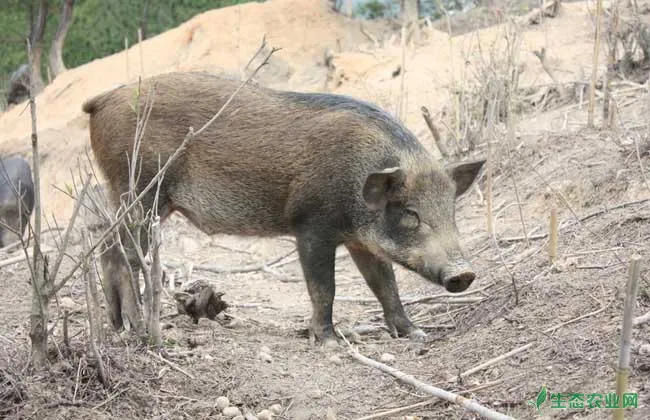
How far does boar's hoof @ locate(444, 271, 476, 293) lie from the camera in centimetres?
487

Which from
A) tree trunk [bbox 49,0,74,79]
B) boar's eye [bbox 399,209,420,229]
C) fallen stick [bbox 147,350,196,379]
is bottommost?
tree trunk [bbox 49,0,74,79]

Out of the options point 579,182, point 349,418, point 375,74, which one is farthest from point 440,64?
point 349,418

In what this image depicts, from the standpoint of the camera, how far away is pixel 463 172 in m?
5.61

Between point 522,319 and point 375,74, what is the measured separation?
10.5 meters

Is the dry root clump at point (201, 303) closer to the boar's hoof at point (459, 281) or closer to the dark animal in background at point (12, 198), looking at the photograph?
the boar's hoof at point (459, 281)

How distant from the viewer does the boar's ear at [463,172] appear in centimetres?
554

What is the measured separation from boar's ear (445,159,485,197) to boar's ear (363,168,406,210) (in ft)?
1.43

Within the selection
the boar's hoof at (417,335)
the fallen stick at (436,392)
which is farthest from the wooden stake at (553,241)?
the fallen stick at (436,392)

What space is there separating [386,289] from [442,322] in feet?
1.35

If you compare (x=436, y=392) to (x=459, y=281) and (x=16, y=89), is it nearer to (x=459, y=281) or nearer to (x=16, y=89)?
(x=459, y=281)

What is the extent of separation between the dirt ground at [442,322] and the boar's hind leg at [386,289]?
0.38 ft

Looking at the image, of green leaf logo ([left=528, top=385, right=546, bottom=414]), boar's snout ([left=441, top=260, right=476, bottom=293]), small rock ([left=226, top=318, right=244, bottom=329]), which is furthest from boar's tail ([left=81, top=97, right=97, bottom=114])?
green leaf logo ([left=528, top=385, right=546, bottom=414])

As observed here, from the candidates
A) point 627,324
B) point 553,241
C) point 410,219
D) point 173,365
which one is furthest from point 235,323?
point 627,324

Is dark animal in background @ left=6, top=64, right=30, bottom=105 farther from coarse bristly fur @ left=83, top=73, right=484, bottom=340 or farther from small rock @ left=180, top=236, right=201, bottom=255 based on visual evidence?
coarse bristly fur @ left=83, top=73, right=484, bottom=340
